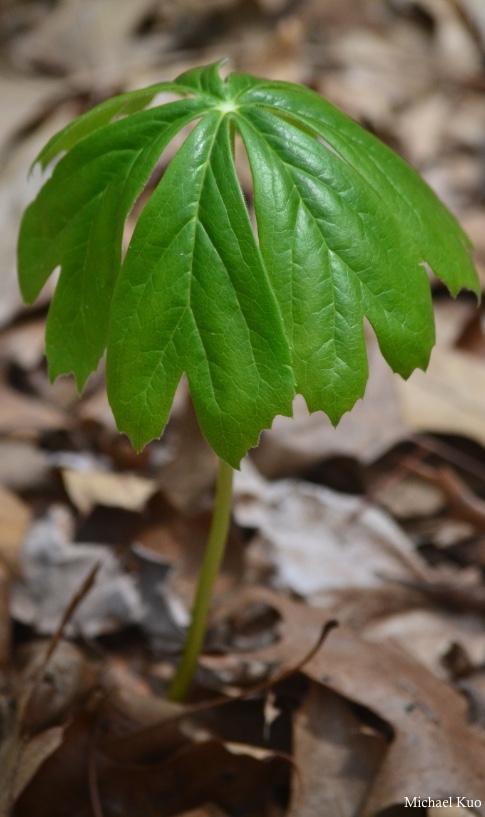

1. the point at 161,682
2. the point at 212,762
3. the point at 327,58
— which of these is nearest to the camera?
the point at 212,762

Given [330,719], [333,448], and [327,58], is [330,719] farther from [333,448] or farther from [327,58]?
[327,58]

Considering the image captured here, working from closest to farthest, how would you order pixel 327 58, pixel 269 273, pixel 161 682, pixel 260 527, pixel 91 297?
pixel 269 273 → pixel 91 297 → pixel 161 682 → pixel 260 527 → pixel 327 58

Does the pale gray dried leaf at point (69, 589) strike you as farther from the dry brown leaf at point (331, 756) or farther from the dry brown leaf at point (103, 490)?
the dry brown leaf at point (331, 756)

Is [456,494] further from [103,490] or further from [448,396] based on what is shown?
[103,490]

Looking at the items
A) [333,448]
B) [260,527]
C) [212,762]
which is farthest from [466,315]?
[212,762]

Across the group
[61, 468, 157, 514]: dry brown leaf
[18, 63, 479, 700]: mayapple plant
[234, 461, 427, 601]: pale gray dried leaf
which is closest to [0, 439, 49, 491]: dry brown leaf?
[61, 468, 157, 514]: dry brown leaf

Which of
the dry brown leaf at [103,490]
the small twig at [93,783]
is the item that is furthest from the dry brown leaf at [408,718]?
the dry brown leaf at [103,490]

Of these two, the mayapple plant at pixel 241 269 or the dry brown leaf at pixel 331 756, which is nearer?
the mayapple plant at pixel 241 269
